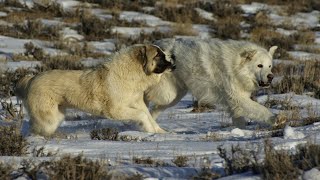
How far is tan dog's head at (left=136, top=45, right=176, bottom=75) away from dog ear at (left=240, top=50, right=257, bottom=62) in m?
1.13

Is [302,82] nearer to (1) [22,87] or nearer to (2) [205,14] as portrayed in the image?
(1) [22,87]

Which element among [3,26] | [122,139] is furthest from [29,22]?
[122,139]

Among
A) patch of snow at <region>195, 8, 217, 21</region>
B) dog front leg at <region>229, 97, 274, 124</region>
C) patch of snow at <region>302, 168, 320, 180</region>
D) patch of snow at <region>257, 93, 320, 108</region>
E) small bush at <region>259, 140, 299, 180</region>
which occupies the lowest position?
patch of snow at <region>195, 8, 217, 21</region>

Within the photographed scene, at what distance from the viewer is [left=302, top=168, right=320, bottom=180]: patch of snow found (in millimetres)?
4008

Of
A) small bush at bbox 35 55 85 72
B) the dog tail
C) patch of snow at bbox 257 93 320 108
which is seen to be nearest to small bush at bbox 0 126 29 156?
the dog tail

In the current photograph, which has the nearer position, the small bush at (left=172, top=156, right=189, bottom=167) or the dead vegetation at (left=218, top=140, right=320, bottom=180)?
the dead vegetation at (left=218, top=140, right=320, bottom=180)

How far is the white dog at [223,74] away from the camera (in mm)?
7934

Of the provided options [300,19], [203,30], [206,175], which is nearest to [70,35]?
[203,30]

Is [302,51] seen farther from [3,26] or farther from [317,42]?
[3,26]

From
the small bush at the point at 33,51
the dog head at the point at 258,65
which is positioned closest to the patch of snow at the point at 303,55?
the small bush at the point at 33,51

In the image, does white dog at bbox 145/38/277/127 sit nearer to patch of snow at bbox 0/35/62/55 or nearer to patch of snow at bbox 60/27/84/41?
patch of snow at bbox 0/35/62/55

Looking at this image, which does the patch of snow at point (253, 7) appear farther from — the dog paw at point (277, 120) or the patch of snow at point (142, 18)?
the dog paw at point (277, 120)

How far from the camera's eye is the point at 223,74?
8000mm

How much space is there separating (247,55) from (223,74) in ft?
1.32
